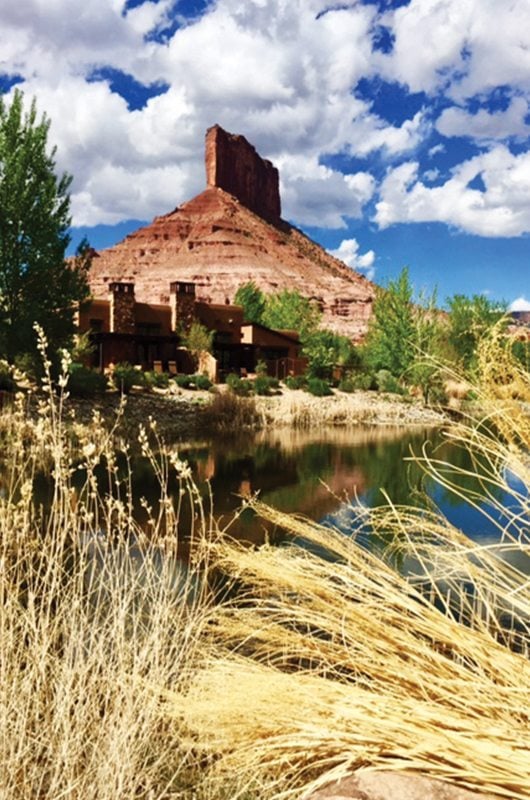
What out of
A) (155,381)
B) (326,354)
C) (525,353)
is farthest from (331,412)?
(525,353)

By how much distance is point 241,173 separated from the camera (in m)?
114

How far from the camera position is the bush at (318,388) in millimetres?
29703

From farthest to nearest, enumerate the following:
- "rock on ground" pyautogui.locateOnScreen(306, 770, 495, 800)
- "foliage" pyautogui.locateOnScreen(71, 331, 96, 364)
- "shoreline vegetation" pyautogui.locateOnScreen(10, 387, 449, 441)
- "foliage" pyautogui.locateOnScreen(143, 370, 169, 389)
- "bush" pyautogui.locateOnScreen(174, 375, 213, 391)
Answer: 1. "bush" pyautogui.locateOnScreen(174, 375, 213, 391)
2. "foliage" pyautogui.locateOnScreen(143, 370, 169, 389)
3. "foliage" pyautogui.locateOnScreen(71, 331, 96, 364)
4. "shoreline vegetation" pyautogui.locateOnScreen(10, 387, 449, 441)
5. "rock on ground" pyautogui.locateOnScreen(306, 770, 495, 800)

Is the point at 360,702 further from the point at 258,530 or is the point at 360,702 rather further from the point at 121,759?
the point at 258,530

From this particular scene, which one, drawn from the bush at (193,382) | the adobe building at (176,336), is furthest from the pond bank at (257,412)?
the adobe building at (176,336)

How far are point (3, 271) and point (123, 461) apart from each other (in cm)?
780

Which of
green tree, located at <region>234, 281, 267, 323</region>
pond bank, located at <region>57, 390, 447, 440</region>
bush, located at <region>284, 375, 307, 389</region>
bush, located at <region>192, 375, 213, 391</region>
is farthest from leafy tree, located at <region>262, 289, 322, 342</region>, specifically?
pond bank, located at <region>57, 390, 447, 440</region>

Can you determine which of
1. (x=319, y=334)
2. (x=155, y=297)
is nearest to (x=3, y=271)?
(x=319, y=334)

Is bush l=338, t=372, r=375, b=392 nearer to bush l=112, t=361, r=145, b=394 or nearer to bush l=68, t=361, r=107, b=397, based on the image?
bush l=112, t=361, r=145, b=394

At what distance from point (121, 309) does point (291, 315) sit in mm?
14674

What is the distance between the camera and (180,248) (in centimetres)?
9706

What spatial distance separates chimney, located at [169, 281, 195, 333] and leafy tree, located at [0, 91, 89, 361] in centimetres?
1535

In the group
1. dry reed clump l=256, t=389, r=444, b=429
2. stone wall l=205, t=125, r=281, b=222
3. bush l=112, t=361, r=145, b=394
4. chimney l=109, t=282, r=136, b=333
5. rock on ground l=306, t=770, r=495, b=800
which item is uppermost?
stone wall l=205, t=125, r=281, b=222

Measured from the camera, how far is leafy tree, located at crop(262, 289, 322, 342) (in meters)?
43.3
